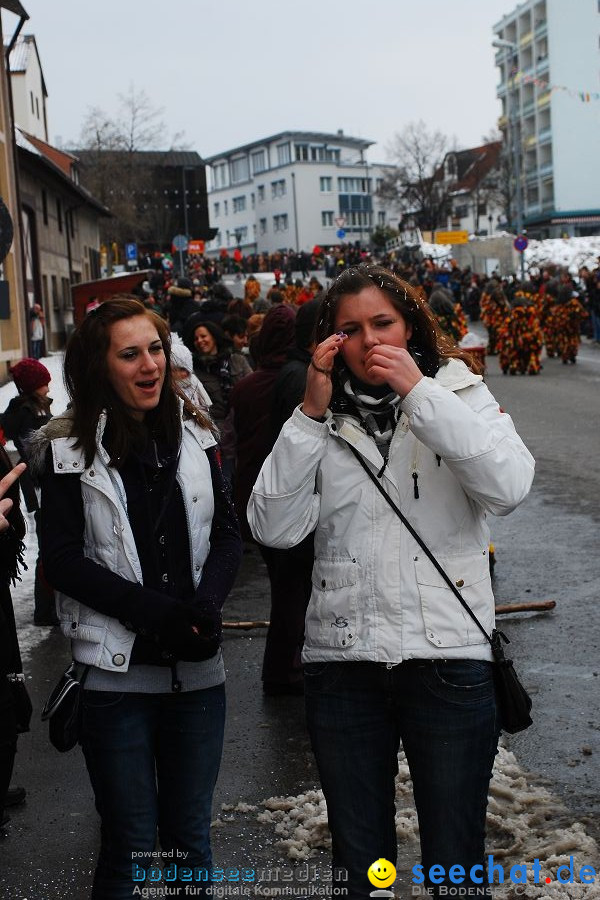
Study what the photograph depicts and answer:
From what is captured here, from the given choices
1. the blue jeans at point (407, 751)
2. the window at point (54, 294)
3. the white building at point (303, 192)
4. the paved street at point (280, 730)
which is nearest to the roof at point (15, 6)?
the paved street at point (280, 730)

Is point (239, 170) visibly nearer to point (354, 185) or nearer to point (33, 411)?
point (354, 185)

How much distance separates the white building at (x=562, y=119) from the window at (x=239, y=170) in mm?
50220

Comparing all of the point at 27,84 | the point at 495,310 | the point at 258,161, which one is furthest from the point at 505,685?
the point at 258,161

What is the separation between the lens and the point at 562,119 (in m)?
96.9

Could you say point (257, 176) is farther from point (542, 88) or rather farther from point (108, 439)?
point (108, 439)

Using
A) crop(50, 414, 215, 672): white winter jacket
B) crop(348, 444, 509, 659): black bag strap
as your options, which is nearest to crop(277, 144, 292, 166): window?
crop(50, 414, 215, 672): white winter jacket

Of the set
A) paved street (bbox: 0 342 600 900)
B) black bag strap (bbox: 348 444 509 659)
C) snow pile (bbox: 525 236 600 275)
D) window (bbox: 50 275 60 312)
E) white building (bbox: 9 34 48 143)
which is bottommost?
paved street (bbox: 0 342 600 900)

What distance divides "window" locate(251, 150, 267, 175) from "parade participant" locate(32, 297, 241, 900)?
140 metres

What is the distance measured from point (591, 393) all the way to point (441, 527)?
18141 mm

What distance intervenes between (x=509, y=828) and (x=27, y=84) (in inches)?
2183

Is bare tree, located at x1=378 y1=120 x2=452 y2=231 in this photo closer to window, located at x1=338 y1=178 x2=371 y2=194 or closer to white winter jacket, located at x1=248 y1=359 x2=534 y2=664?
window, located at x1=338 y1=178 x2=371 y2=194

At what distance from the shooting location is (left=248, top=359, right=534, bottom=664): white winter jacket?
108 inches

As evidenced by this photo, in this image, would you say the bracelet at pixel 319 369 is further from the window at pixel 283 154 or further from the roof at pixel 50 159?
the window at pixel 283 154

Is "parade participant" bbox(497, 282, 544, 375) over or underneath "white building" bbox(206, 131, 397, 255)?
underneath
